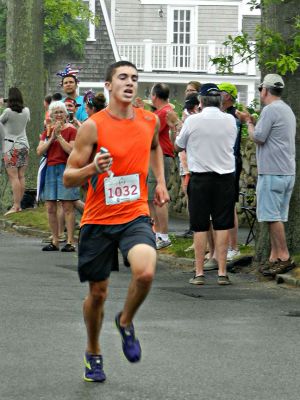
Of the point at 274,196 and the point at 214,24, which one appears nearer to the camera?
the point at 274,196

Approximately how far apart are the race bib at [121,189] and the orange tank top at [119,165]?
1.3 inches

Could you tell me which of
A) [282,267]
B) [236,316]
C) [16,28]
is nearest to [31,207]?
[16,28]

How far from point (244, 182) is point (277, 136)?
6768mm

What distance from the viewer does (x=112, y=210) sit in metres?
9.17

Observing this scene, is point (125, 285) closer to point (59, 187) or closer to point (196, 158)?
point (196, 158)

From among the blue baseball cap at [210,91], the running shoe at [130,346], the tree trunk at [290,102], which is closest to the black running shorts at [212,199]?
the blue baseball cap at [210,91]

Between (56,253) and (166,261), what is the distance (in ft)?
5.11

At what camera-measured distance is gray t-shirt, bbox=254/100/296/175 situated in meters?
14.7

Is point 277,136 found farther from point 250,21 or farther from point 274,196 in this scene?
point 250,21

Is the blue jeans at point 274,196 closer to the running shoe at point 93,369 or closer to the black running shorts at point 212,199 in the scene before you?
the black running shorts at point 212,199

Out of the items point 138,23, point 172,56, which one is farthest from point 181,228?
point 138,23

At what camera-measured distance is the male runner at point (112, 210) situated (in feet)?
29.5

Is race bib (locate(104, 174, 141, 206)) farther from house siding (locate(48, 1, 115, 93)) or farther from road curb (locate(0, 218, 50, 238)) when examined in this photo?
house siding (locate(48, 1, 115, 93))

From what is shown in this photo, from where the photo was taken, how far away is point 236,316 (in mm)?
12094
